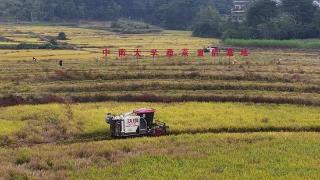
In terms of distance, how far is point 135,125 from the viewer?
60.4 ft

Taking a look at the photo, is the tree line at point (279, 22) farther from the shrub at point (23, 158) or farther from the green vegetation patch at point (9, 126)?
the shrub at point (23, 158)

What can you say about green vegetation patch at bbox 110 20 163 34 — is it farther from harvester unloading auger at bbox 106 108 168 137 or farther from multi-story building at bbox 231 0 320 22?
harvester unloading auger at bbox 106 108 168 137

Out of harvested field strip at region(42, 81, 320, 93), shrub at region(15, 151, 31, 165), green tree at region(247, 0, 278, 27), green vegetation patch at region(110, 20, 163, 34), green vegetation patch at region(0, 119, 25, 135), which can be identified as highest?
green tree at region(247, 0, 278, 27)

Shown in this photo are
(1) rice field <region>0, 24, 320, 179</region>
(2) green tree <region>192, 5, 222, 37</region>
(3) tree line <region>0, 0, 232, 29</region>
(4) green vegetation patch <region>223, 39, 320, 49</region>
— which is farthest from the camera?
(3) tree line <region>0, 0, 232, 29</region>

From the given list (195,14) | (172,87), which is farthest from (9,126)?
(195,14)

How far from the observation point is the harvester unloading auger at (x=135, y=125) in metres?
18.1

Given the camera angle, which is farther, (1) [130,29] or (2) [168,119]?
(1) [130,29]

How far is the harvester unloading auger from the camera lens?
18.1 metres

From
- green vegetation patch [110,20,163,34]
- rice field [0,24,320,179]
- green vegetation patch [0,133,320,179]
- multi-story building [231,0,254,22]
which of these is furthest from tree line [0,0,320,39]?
green vegetation patch [0,133,320,179]

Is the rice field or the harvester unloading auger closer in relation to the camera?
the rice field

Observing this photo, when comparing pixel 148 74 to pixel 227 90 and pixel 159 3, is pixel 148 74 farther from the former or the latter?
pixel 159 3

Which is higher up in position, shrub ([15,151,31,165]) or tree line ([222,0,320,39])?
tree line ([222,0,320,39])

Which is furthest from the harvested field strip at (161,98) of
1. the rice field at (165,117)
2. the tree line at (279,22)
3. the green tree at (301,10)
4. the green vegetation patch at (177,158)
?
the green tree at (301,10)

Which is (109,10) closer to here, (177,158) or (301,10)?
(301,10)
